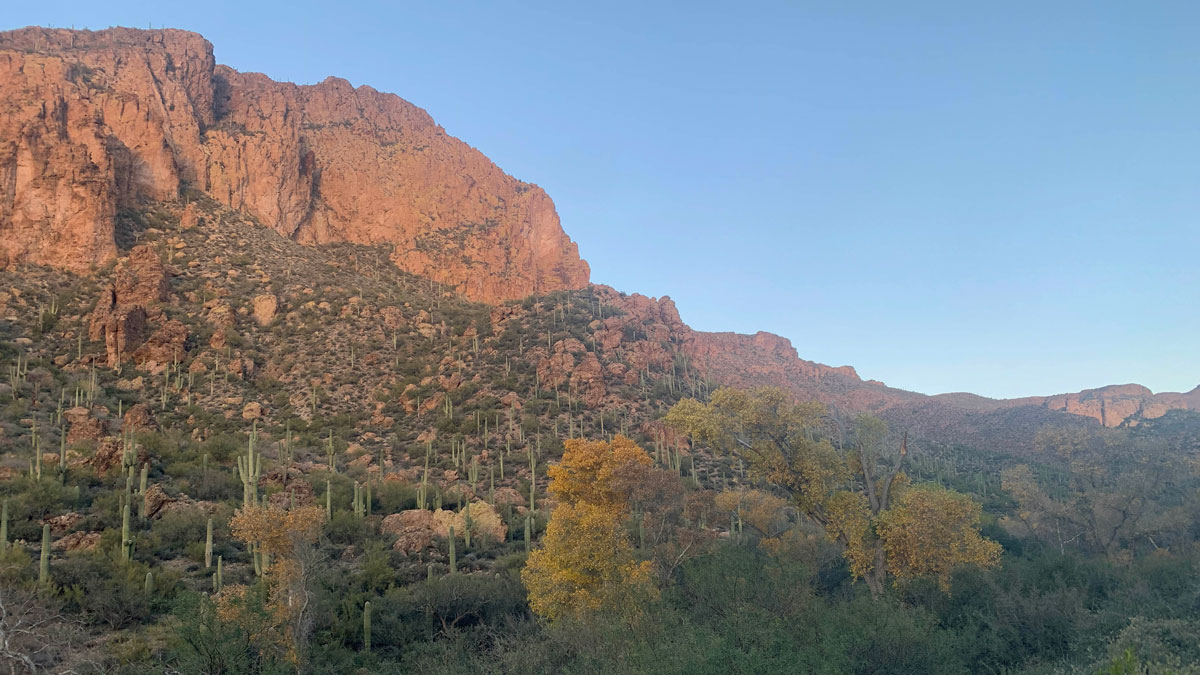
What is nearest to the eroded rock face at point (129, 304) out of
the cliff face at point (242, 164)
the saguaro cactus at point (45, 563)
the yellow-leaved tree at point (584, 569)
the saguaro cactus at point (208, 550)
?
the cliff face at point (242, 164)

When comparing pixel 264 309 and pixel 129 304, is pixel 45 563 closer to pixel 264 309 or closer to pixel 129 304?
pixel 129 304

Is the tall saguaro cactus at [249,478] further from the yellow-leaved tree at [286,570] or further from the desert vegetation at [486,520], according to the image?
the yellow-leaved tree at [286,570]

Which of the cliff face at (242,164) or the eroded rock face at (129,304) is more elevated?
the cliff face at (242,164)

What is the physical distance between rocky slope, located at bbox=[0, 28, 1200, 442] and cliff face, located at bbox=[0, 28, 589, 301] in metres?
0.16

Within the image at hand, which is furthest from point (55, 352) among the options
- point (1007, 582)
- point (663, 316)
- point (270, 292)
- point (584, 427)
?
point (663, 316)

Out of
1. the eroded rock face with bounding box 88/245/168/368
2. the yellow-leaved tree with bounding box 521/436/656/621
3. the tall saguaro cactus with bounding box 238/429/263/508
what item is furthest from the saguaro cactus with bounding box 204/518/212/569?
the eroded rock face with bounding box 88/245/168/368

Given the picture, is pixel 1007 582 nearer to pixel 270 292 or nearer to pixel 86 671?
pixel 86 671

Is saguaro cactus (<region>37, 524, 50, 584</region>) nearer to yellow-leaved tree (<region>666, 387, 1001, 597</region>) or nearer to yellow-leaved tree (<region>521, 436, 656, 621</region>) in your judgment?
yellow-leaved tree (<region>521, 436, 656, 621</region>)

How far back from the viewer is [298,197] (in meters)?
64.9

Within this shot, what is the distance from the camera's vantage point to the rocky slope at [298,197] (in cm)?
Result: 4503

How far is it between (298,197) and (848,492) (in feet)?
209

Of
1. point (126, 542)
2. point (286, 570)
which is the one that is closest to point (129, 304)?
point (126, 542)

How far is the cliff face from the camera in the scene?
45.7 m

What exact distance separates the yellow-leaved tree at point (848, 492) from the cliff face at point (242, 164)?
4901 cm
